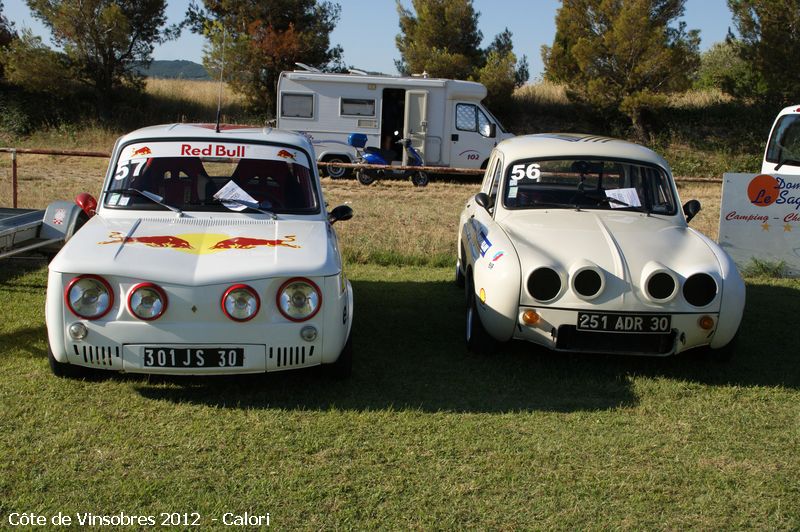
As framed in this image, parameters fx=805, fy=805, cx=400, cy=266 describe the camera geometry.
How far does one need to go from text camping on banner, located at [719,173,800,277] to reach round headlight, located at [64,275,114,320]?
735cm

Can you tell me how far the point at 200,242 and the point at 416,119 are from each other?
51.1ft

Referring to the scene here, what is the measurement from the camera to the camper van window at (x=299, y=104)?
20.1 m

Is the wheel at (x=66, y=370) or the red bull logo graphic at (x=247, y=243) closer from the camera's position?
the wheel at (x=66, y=370)

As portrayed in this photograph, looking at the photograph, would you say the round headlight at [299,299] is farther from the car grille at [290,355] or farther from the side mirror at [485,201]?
the side mirror at [485,201]

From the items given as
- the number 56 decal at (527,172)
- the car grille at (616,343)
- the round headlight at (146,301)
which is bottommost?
the car grille at (616,343)

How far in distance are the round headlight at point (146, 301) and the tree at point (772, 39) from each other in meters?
26.9

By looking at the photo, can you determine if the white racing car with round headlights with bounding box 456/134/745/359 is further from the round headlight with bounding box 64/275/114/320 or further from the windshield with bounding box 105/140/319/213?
the round headlight with bounding box 64/275/114/320

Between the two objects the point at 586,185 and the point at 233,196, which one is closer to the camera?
the point at 233,196

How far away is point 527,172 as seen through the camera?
7.05m

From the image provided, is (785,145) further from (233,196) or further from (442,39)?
(442,39)

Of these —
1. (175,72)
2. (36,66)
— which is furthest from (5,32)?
(175,72)

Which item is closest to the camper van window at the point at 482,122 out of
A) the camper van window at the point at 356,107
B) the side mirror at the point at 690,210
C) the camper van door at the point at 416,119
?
the camper van door at the point at 416,119

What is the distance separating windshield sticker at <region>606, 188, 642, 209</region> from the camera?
6.85 meters

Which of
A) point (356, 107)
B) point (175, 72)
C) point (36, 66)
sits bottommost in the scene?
point (356, 107)
